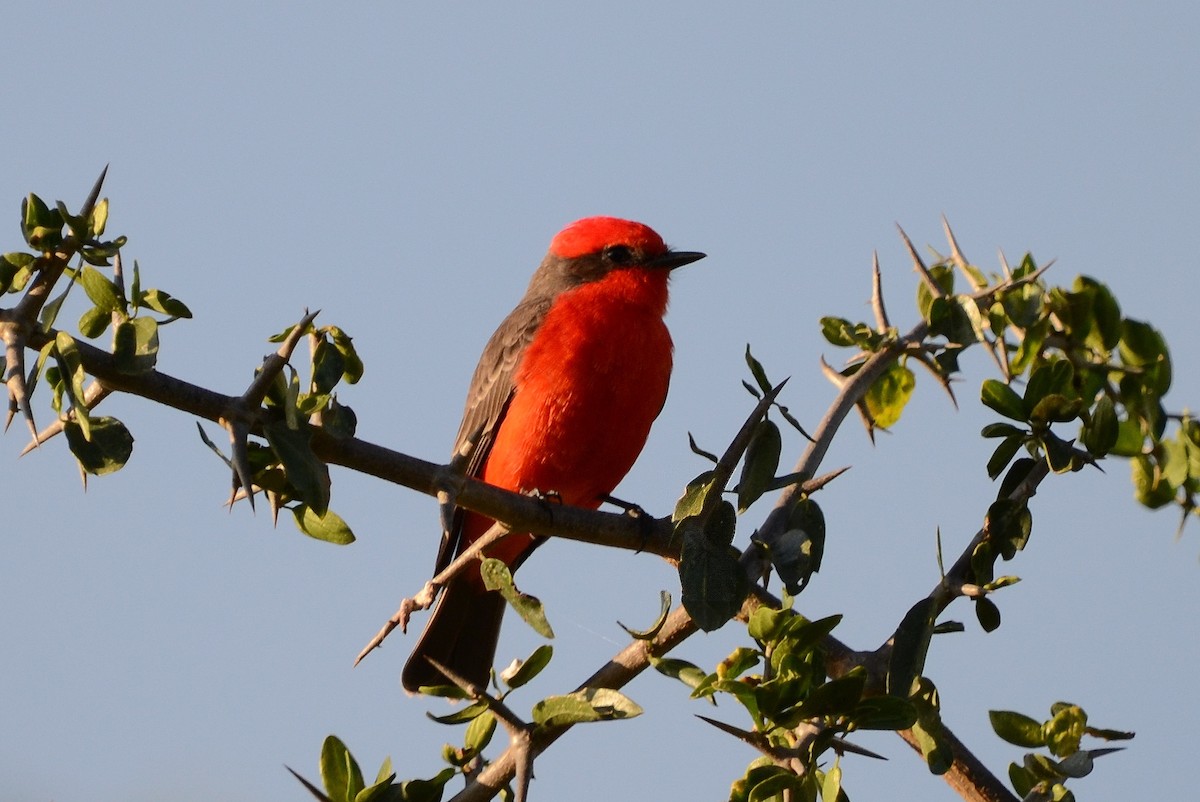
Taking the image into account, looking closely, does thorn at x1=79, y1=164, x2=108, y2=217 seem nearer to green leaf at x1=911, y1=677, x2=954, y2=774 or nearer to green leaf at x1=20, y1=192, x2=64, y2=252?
green leaf at x1=20, y1=192, x2=64, y2=252

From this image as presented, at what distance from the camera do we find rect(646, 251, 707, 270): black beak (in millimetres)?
7359

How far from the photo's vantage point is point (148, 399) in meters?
3.02

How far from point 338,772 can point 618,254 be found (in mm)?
4668

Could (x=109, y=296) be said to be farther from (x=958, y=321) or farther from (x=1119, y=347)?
(x=1119, y=347)

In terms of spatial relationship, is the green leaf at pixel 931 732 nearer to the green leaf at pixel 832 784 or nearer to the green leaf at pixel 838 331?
the green leaf at pixel 832 784

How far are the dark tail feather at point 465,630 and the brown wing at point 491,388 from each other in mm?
227

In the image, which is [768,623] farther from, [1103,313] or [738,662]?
[1103,313]

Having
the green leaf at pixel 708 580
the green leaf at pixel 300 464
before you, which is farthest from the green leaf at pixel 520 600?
the green leaf at pixel 300 464

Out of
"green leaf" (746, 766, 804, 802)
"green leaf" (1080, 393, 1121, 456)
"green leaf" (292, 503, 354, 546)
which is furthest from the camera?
"green leaf" (292, 503, 354, 546)

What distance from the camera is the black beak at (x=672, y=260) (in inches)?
290

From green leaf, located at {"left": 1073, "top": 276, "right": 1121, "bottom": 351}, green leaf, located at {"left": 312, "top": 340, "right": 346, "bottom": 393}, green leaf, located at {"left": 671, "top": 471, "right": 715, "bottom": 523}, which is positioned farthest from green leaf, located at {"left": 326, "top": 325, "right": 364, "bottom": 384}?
green leaf, located at {"left": 1073, "top": 276, "right": 1121, "bottom": 351}

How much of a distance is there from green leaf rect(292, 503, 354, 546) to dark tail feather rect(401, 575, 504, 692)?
9.77 feet

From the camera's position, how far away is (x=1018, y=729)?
10.9ft

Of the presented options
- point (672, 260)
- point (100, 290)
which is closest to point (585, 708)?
point (100, 290)
